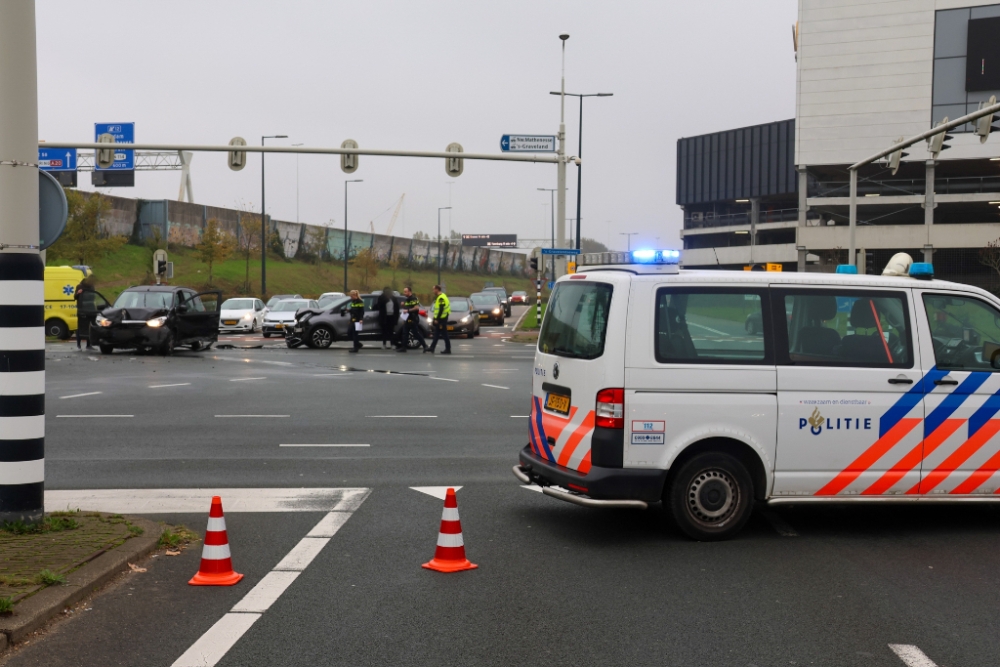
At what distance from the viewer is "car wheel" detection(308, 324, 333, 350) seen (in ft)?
103

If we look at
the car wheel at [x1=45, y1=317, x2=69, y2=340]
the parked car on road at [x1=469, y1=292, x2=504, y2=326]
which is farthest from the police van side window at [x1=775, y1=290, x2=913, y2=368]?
the parked car on road at [x1=469, y1=292, x2=504, y2=326]

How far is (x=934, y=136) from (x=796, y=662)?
18887 millimetres

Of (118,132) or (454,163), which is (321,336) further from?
(118,132)

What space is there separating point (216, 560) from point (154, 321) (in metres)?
21.9

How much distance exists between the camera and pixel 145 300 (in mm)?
27484

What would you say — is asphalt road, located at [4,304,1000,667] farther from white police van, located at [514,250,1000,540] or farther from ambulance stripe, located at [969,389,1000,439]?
ambulance stripe, located at [969,389,1000,439]

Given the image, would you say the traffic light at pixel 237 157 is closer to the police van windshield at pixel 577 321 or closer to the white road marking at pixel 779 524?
the police van windshield at pixel 577 321

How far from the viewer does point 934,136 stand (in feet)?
69.8

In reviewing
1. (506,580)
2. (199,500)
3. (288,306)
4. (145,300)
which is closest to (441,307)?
(145,300)

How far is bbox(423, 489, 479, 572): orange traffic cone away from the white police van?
38.6 inches

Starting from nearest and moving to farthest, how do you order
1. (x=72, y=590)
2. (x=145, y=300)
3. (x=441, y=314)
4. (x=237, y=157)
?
1. (x=72, y=590)
2. (x=145, y=300)
3. (x=237, y=157)
4. (x=441, y=314)

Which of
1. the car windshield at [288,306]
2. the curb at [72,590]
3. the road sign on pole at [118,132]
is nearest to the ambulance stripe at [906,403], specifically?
the curb at [72,590]

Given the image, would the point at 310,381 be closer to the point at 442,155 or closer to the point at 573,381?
the point at 442,155

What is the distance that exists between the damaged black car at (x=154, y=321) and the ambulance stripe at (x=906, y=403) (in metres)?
22.4
